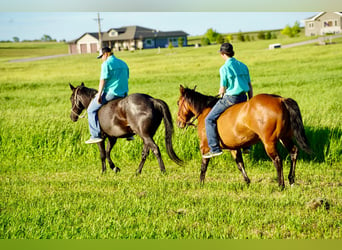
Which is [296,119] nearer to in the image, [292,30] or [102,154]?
[102,154]

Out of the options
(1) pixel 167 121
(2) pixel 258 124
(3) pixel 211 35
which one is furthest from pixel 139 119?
(3) pixel 211 35

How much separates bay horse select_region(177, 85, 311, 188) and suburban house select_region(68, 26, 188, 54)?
79.1 meters

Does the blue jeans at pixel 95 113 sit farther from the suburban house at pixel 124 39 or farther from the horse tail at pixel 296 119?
the suburban house at pixel 124 39

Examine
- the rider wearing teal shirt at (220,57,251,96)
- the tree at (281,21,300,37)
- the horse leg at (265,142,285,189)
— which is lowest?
the horse leg at (265,142,285,189)

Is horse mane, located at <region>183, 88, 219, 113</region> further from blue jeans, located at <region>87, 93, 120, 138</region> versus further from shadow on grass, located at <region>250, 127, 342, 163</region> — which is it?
shadow on grass, located at <region>250, 127, 342, 163</region>

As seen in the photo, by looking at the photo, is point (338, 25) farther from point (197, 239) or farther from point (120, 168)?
point (197, 239)

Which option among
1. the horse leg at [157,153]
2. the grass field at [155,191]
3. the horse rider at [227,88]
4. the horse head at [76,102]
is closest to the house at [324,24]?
the grass field at [155,191]

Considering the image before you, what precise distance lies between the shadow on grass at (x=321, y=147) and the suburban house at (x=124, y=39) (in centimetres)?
Answer: 7747

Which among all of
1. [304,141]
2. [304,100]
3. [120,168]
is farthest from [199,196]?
[304,100]

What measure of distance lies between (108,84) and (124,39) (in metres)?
80.8

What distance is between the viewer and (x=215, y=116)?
9.09 metres

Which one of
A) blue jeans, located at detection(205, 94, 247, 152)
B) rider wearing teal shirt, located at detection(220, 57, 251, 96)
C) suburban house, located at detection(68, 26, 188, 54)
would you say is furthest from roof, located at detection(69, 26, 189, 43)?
rider wearing teal shirt, located at detection(220, 57, 251, 96)

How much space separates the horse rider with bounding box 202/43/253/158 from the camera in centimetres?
873

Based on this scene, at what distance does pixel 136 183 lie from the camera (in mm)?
9336
